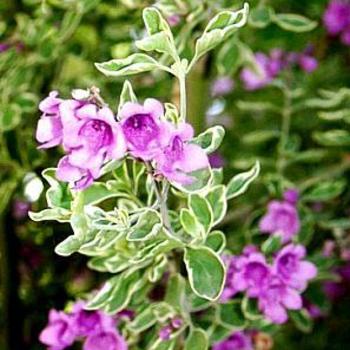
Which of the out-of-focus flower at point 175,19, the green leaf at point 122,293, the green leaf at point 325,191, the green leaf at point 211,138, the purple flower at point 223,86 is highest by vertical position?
the green leaf at point 211,138

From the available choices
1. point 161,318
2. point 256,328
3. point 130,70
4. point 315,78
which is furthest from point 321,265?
point 130,70

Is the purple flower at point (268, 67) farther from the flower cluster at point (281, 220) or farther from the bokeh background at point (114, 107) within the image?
the flower cluster at point (281, 220)

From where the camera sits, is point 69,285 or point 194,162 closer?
point 194,162

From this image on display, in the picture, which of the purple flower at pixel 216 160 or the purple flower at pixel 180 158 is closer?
the purple flower at pixel 180 158

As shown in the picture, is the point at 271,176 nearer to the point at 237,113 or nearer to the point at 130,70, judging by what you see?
the point at 237,113

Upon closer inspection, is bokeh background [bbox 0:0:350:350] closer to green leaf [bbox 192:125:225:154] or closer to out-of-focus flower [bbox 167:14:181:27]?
out-of-focus flower [bbox 167:14:181:27]

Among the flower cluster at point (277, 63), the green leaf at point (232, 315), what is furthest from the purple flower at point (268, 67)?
the green leaf at point (232, 315)

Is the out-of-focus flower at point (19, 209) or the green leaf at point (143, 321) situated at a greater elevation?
the green leaf at point (143, 321)

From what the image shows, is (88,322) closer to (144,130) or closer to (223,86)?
(144,130)

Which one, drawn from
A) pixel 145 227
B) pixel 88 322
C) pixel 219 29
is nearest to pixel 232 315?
pixel 88 322
